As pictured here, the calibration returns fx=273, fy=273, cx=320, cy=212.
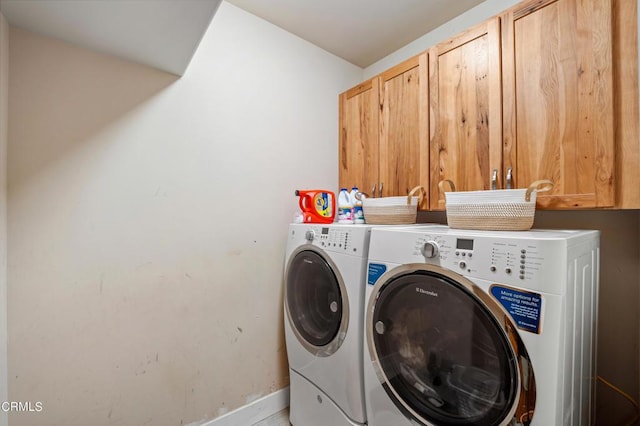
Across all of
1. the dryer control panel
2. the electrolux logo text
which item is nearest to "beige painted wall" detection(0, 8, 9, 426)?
the electrolux logo text

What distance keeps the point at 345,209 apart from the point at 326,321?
69 centimetres

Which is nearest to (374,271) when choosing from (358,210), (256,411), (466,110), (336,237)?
(336,237)

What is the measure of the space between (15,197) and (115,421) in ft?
3.53

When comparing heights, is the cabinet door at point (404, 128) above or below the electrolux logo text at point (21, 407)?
above

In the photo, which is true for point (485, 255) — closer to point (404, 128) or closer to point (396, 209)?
point (396, 209)

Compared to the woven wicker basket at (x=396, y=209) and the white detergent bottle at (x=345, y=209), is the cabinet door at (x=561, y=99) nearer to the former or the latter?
the woven wicker basket at (x=396, y=209)

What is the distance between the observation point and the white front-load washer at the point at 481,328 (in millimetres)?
722

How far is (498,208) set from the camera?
105 cm

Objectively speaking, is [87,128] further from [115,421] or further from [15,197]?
[115,421]

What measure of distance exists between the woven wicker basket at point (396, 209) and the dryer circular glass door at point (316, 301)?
413mm

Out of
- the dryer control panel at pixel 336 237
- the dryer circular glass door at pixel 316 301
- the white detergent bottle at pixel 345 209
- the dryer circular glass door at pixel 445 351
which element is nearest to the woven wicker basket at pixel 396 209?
the white detergent bottle at pixel 345 209

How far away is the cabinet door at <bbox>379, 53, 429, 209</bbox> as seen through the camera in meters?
1.55

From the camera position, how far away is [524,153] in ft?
3.85

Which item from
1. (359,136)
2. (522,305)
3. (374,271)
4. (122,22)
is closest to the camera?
(522,305)
